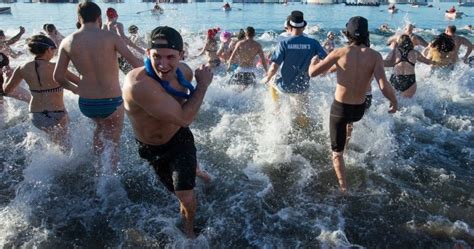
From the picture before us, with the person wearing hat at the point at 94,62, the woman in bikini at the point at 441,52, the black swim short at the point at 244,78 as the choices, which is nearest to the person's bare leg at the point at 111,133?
the person wearing hat at the point at 94,62

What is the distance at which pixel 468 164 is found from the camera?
5156 millimetres

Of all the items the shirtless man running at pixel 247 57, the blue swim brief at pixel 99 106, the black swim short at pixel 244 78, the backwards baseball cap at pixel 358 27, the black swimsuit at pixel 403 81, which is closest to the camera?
the backwards baseball cap at pixel 358 27

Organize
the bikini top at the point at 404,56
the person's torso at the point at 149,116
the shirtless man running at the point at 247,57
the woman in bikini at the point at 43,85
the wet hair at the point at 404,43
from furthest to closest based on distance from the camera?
the shirtless man running at the point at 247,57 → the bikini top at the point at 404,56 → the wet hair at the point at 404,43 → the woman in bikini at the point at 43,85 → the person's torso at the point at 149,116

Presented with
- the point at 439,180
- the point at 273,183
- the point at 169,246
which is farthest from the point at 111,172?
the point at 439,180

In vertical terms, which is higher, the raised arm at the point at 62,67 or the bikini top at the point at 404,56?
the raised arm at the point at 62,67

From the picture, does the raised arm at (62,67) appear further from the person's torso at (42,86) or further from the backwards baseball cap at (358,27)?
the backwards baseball cap at (358,27)

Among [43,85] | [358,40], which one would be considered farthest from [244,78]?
[43,85]

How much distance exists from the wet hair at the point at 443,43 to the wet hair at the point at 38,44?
8.01 meters

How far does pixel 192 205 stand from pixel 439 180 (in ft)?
10.8

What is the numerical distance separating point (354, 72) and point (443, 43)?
568 cm

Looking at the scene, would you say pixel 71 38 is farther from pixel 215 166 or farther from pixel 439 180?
pixel 439 180

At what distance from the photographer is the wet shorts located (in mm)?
4555

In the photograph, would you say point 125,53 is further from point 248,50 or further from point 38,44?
point 248,50

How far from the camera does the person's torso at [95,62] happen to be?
3.88 metres
